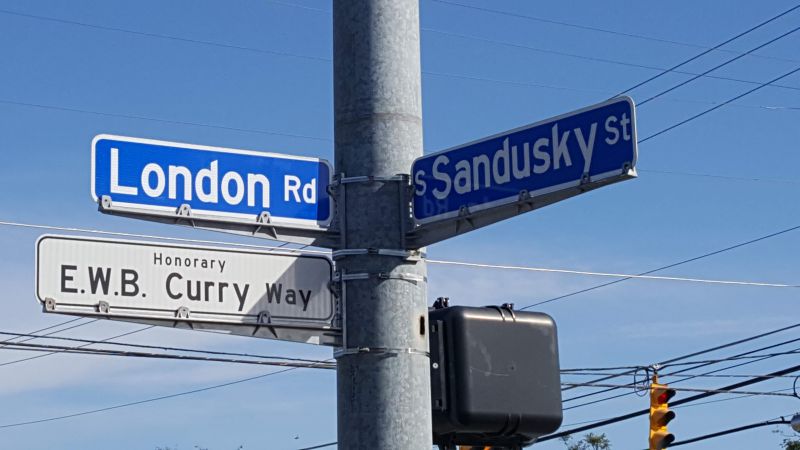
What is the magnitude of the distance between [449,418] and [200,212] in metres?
1.18

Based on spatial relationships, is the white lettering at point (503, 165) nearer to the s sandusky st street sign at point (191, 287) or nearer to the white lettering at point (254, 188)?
the s sandusky st street sign at point (191, 287)

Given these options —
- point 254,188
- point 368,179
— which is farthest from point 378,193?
point 254,188

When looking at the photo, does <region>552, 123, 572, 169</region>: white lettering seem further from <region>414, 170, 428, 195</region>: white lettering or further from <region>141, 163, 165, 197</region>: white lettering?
<region>141, 163, 165, 197</region>: white lettering

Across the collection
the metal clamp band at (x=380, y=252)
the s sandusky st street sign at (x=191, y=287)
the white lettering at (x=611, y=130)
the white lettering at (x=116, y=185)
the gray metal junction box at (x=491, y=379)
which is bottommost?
the gray metal junction box at (x=491, y=379)

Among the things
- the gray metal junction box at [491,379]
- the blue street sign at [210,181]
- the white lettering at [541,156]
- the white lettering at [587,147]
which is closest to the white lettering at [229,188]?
the blue street sign at [210,181]

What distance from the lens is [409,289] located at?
204 inches

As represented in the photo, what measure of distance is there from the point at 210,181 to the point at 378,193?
2.02 feet

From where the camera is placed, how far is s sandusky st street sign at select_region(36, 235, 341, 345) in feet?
16.4

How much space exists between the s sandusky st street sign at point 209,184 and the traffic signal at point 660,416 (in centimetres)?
1987

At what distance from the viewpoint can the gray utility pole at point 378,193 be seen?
5.08 m

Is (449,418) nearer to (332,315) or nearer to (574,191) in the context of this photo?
(332,315)

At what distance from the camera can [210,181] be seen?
5.25m

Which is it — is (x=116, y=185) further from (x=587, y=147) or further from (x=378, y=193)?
(x=587, y=147)

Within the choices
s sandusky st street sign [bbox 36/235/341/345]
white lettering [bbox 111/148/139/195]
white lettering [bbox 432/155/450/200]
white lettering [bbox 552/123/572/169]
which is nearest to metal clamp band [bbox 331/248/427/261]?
s sandusky st street sign [bbox 36/235/341/345]
